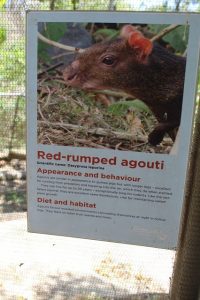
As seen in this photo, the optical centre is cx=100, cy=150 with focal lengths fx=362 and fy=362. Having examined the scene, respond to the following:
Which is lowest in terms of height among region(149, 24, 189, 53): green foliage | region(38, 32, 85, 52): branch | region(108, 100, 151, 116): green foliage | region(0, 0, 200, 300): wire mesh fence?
region(0, 0, 200, 300): wire mesh fence

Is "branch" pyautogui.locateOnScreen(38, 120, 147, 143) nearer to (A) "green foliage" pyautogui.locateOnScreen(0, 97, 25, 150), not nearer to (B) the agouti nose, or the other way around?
(B) the agouti nose

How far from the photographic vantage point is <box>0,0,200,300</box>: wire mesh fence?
5.03 feet

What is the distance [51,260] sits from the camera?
199 centimetres

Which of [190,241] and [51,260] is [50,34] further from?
[51,260]

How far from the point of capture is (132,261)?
1.85m

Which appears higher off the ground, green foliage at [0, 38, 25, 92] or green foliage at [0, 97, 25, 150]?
green foliage at [0, 38, 25, 92]

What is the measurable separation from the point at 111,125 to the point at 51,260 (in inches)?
39.4

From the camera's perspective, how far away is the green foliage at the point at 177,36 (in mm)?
1251

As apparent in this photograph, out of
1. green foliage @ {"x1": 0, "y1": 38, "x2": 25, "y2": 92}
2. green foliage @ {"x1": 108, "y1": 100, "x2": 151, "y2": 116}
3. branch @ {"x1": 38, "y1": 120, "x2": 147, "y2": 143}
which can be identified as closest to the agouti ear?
green foliage @ {"x1": 108, "y1": 100, "x2": 151, "y2": 116}

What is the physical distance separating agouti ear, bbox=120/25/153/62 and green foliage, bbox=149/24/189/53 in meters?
0.05

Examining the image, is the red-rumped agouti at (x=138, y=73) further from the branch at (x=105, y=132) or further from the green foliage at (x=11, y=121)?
the green foliage at (x=11, y=121)

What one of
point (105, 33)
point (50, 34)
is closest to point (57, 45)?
point (50, 34)

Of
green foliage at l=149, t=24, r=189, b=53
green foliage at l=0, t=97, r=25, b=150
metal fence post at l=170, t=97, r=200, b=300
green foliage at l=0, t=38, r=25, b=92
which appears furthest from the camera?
green foliage at l=0, t=97, r=25, b=150

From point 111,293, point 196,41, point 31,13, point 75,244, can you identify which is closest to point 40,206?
point 75,244
